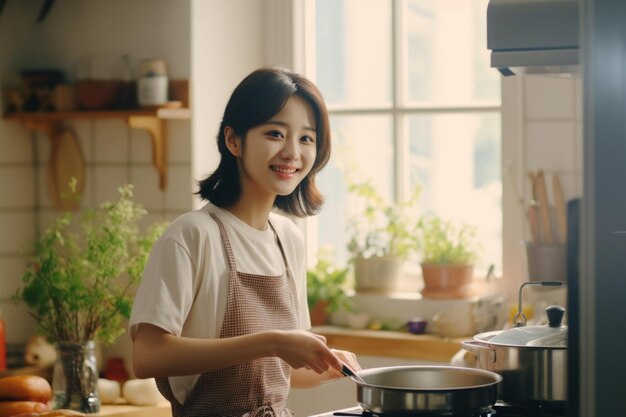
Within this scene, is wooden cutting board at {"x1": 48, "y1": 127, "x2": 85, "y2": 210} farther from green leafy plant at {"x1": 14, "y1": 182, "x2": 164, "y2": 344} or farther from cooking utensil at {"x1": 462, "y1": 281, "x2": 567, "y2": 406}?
cooking utensil at {"x1": 462, "y1": 281, "x2": 567, "y2": 406}

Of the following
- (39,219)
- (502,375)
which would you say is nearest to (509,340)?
(502,375)

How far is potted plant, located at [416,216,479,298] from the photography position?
11.6 ft

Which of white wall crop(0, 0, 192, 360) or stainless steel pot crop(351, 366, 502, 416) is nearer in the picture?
stainless steel pot crop(351, 366, 502, 416)

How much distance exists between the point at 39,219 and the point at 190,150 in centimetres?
71

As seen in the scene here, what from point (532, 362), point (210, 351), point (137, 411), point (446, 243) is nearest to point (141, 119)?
point (137, 411)

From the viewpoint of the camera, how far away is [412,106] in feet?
12.1

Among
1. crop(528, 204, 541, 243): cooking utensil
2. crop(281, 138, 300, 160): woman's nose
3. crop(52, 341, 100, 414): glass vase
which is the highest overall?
crop(281, 138, 300, 160): woman's nose

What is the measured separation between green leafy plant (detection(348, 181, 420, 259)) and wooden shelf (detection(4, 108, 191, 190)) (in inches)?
26.3

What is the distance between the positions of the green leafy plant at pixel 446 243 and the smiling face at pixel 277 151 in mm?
1391

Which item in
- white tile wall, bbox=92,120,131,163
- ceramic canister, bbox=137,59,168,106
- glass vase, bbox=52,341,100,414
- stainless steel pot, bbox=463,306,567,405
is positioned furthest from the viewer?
white tile wall, bbox=92,120,131,163

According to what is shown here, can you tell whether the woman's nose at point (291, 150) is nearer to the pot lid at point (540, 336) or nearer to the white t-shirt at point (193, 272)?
the white t-shirt at point (193, 272)

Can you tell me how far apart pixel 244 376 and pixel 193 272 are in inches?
9.2

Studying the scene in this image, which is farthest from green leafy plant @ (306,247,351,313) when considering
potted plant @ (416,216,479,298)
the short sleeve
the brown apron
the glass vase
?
the short sleeve

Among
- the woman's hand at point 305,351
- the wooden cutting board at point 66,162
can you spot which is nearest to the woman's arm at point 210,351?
the woman's hand at point 305,351
